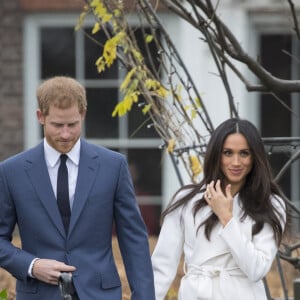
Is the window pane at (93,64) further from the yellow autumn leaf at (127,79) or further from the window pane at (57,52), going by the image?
the yellow autumn leaf at (127,79)

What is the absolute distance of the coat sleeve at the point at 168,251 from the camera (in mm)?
5656

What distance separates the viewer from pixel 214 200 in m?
5.51

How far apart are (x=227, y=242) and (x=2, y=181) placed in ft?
2.84

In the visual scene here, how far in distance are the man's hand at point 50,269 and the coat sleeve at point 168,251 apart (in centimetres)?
45

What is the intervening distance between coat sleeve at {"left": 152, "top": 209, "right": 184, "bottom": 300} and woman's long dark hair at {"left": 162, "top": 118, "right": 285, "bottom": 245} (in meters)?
0.06

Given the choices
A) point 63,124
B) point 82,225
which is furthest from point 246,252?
point 63,124

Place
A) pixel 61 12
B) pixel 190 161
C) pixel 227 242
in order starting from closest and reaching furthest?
pixel 227 242 → pixel 190 161 → pixel 61 12

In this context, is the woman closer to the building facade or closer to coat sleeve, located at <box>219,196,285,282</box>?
coat sleeve, located at <box>219,196,285,282</box>

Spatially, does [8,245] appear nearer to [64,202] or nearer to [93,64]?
[64,202]

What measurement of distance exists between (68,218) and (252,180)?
0.73 metres

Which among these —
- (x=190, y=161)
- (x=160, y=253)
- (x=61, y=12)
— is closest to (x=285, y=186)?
(x=61, y=12)

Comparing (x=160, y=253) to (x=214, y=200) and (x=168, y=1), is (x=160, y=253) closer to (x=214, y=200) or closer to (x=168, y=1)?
(x=214, y=200)

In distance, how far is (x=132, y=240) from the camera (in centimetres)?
555

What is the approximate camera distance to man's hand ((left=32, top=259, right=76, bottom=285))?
5328 mm
